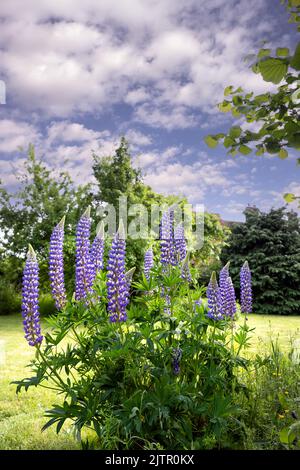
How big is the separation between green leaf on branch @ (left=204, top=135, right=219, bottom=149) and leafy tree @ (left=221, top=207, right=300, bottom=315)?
14.3 metres

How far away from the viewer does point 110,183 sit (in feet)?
55.0

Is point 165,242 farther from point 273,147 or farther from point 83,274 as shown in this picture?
point 273,147

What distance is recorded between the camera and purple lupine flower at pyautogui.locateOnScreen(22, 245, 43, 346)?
3301 millimetres

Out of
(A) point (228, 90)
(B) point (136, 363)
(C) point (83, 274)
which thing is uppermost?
(A) point (228, 90)

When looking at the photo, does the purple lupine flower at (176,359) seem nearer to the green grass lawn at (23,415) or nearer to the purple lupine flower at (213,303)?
the purple lupine flower at (213,303)

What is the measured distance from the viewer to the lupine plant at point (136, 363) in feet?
9.84

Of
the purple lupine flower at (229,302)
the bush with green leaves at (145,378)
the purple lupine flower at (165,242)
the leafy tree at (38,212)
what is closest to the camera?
the bush with green leaves at (145,378)

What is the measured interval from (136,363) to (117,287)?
0.59 m

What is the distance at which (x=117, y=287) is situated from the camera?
3.24m

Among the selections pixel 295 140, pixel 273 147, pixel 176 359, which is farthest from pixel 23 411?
pixel 295 140

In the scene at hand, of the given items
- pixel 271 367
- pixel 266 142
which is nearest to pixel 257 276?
pixel 271 367

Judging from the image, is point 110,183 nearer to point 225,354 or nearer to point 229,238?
point 229,238

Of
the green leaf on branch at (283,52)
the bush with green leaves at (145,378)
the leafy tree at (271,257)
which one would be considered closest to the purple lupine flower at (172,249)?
the bush with green leaves at (145,378)

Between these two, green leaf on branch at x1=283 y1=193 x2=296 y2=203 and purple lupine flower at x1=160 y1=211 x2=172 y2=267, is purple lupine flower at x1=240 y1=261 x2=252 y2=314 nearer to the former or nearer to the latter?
purple lupine flower at x1=160 y1=211 x2=172 y2=267
